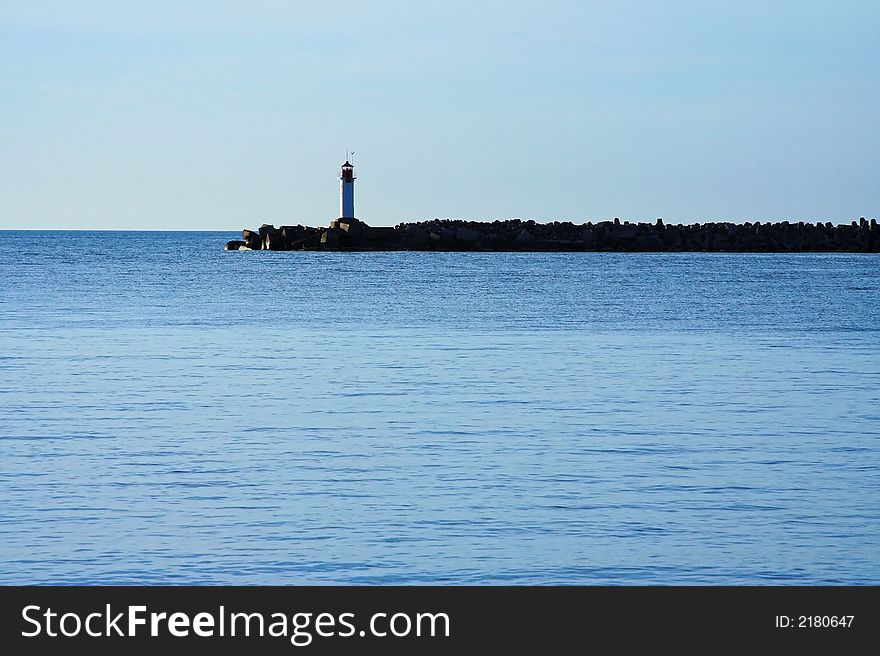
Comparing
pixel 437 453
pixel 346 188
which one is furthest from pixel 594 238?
pixel 437 453

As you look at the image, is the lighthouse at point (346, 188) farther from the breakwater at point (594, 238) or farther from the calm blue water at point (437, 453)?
the calm blue water at point (437, 453)

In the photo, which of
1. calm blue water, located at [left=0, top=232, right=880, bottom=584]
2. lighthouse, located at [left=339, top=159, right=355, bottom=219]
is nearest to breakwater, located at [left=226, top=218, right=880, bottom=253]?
lighthouse, located at [left=339, top=159, right=355, bottom=219]

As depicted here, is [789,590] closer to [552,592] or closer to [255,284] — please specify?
[552,592]

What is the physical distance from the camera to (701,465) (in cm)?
1193

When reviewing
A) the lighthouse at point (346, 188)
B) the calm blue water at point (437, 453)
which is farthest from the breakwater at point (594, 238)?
the calm blue water at point (437, 453)

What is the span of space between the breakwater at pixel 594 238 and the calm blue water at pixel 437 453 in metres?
60.8

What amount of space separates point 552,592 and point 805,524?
236cm

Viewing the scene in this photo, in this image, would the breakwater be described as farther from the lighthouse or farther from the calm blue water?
the calm blue water

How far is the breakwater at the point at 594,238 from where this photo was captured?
9031 cm

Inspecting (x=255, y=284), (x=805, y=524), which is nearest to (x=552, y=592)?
(x=805, y=524)

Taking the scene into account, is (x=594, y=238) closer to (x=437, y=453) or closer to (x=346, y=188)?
(x=346, y=188)

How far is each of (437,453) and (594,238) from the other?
79342 mm

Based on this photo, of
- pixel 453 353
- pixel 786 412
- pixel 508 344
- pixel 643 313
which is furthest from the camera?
pixel 643 313

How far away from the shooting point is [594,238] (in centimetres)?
9100
